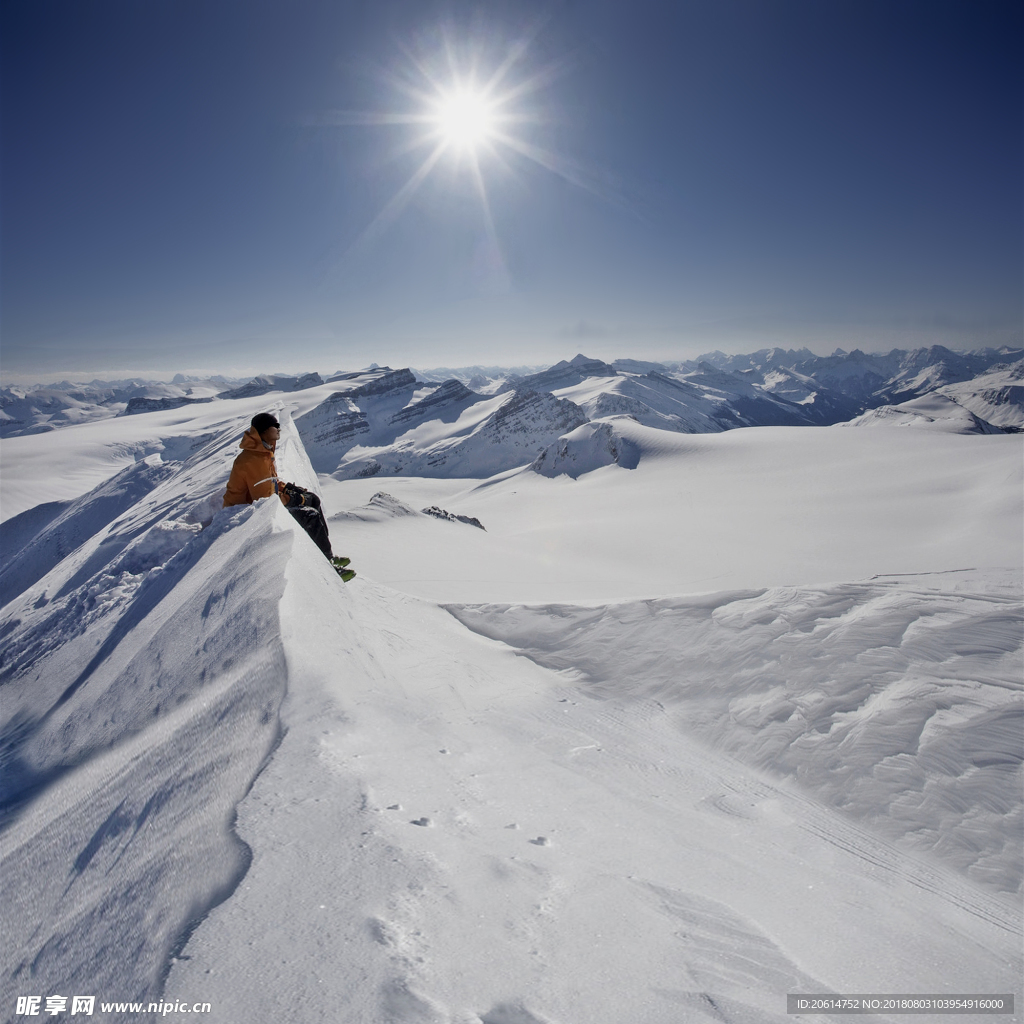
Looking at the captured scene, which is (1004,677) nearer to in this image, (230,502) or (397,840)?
(397,840)

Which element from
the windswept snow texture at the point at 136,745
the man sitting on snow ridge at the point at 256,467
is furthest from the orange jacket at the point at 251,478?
the windswept snow texture at the point at 136,745

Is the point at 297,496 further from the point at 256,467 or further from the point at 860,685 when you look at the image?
the point at 860,685

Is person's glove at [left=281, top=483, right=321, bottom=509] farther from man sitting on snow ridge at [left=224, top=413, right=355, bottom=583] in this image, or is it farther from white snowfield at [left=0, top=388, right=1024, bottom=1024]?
white snowfield at [left=0, top=388, right=1024, bottom=1024]

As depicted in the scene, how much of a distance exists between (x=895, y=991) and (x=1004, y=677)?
3393mm

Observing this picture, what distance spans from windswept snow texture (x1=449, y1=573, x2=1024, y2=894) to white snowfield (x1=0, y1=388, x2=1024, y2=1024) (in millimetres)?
27

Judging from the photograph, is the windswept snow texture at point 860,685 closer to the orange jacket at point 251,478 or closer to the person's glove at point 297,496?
the person's glove at point 297,496

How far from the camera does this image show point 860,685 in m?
4.44

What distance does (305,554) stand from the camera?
4.85 m

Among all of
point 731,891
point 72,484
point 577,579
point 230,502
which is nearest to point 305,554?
point 230,502

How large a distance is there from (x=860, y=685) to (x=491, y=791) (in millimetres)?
3540

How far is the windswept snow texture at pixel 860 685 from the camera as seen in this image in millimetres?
3549

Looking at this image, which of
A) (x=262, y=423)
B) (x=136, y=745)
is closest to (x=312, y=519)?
(x=262, y=423)

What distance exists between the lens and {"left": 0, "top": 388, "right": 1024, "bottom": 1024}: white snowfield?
1843 mm

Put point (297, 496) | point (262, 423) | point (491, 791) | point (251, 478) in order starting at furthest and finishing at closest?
point (297, 496), point (251, 478), point (262, 423), point (491, 791)
